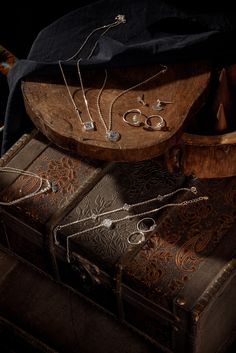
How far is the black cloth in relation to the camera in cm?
201

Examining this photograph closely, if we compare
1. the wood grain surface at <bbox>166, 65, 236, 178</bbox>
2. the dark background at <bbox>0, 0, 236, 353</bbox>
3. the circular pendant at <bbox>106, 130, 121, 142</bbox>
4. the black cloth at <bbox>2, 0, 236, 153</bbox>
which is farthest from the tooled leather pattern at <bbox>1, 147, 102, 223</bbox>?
the dark background at <bbox>0, 0, 236, 353</bbox>

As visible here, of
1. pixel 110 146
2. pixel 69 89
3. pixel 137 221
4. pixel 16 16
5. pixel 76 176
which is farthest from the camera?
pixel 16 16

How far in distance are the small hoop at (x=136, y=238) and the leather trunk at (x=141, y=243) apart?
0.01 metres

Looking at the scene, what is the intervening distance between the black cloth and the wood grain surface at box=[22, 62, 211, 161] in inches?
1.4

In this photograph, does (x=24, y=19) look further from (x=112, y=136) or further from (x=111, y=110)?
(x=112, y=136)

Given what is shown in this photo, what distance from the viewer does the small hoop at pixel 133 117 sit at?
1.85m

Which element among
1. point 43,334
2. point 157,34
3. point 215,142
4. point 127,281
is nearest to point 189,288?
point 127,281

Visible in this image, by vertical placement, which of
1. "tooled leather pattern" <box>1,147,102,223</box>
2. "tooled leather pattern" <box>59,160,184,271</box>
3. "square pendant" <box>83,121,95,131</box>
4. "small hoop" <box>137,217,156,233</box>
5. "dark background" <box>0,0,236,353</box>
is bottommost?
"small hoop" <box>137,217,156,233</box>

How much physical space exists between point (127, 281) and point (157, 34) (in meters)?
0.72

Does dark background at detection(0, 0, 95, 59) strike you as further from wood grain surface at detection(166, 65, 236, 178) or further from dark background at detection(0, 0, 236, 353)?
wood grain surface at detection(166, 65, 236, 178)

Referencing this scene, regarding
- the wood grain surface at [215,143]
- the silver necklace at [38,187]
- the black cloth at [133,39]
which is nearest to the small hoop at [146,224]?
the wood grain surface at [215,143]

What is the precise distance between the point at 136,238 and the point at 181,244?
129mm

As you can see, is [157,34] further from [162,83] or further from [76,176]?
[76,176]

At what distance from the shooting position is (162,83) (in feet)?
6.44
